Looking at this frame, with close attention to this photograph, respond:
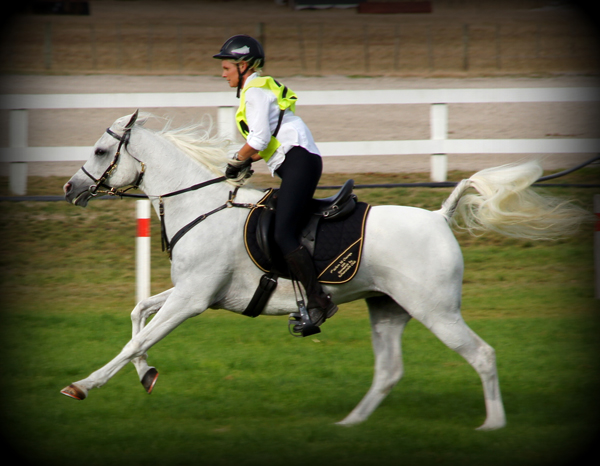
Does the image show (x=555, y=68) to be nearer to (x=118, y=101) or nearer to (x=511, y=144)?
(x=511, y=144)

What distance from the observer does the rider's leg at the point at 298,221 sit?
450cm

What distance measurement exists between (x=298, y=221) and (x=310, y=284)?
414mm

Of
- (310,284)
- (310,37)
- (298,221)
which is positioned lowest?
(310,284)

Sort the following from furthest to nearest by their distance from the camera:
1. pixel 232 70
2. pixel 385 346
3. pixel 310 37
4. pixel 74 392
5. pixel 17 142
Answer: pixel 310 37
pixel 17 142
pixel 385 346
pixel 232 70
pixel 74 392

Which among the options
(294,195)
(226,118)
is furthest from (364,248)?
(226,118)

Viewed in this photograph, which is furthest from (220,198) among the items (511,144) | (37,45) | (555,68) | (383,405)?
(37,45)

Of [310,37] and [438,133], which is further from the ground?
[310,37]

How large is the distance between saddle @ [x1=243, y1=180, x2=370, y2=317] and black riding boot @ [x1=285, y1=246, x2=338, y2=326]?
90mm

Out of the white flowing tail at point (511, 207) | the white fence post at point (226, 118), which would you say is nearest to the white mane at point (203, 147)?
the white flowing tail at point (511, 207)

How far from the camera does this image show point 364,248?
15.0 ft

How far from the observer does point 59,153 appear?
1038 cm

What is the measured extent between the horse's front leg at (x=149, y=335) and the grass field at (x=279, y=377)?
1.25ft

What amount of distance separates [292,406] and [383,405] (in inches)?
26.8

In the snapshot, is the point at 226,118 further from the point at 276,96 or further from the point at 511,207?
the point at 511,207
